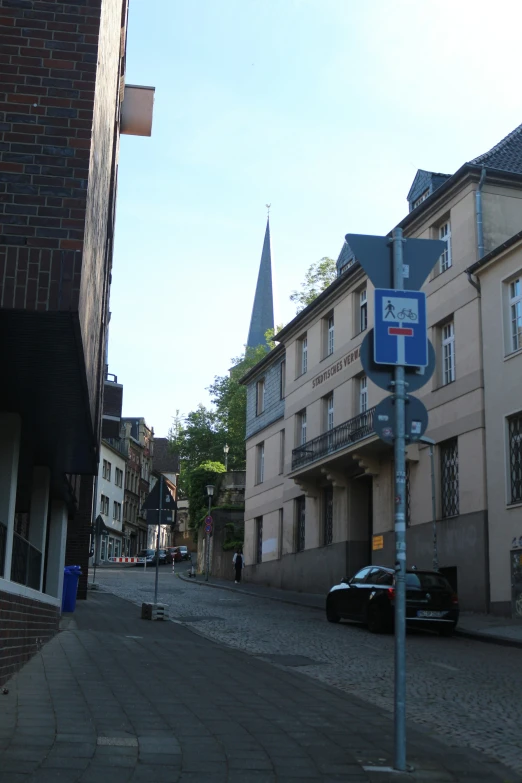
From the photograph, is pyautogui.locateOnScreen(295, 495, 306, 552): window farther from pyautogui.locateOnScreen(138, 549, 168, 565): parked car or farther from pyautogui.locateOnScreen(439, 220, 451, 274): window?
pyautogui.locateOnScreen(138, 549, 168, 565): parked car

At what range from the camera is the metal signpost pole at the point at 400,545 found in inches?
245

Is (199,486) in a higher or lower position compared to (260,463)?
higher

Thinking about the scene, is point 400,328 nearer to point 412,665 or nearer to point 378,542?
point 412,665

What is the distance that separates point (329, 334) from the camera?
121 feet

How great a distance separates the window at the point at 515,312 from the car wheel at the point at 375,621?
754 cm

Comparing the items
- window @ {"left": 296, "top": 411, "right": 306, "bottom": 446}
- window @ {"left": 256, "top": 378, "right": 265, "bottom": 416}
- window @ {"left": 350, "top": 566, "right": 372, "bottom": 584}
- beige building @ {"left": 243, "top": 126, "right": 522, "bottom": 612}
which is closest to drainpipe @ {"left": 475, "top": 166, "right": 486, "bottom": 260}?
beige building @ {"left": 243, "top": 126, "right": 522, "bottom": 612}

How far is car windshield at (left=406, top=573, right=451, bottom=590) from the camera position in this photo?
19.3m

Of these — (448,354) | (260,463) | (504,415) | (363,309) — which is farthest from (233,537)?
(504,415)

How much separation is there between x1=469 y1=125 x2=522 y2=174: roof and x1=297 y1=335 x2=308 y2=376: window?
1297 centimetres

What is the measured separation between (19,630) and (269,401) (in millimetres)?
33604

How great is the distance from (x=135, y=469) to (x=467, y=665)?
264 feet

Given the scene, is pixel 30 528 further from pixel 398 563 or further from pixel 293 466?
pixel 293 466

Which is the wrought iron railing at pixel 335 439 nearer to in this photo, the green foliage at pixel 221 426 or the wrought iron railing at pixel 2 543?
the wrought iron railing at pixel 2 543

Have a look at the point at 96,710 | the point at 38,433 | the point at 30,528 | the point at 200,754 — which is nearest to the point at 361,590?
the point at 30,528
